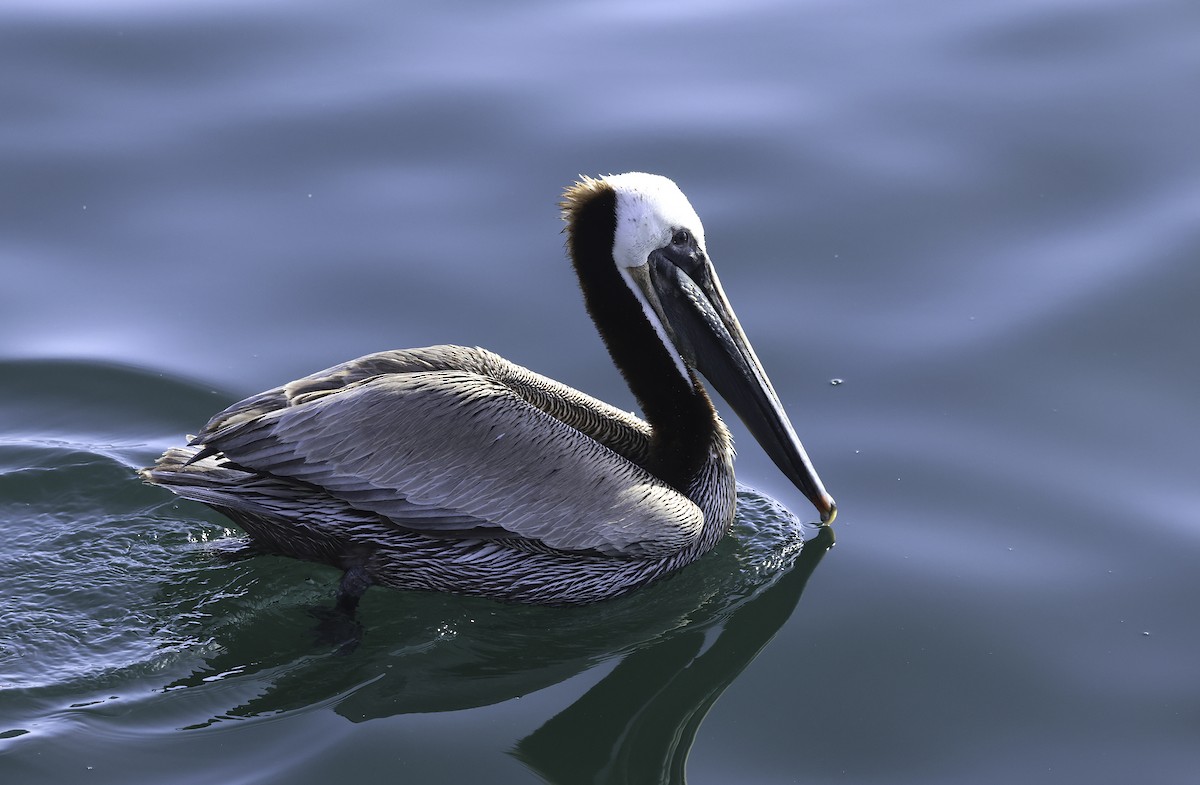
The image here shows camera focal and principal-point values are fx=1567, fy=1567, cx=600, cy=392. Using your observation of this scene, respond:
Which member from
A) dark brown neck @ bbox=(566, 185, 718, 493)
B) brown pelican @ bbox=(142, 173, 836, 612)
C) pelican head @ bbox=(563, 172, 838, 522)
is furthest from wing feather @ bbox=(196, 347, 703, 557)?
pelican head @ bbox=(563, 172, 838, 522)

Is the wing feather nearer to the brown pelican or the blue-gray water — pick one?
the brown pelican

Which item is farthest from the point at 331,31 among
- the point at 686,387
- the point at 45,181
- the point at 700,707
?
the point at 700,707

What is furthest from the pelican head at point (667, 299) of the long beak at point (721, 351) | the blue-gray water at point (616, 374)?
the blue-gray water at point (616, 374)

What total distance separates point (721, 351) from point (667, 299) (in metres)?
0.32

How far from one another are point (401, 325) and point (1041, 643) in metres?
3.47

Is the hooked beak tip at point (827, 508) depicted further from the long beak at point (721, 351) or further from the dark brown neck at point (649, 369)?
the dark brown neck at point (649, 369)

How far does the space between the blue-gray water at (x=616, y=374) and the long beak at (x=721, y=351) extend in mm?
417

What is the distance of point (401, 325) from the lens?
25.6 feet

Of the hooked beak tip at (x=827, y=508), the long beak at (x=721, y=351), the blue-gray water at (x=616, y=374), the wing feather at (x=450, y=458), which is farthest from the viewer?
the long beak at (x=721, y=351)

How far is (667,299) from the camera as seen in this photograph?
6629 mm

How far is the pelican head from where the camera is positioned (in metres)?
6.47

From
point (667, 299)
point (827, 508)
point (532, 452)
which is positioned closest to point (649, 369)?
point (667, 299)

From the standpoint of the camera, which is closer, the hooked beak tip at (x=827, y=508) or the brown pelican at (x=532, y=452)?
the brown pelican at (x=532, y=452)

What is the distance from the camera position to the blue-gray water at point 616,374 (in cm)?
557
